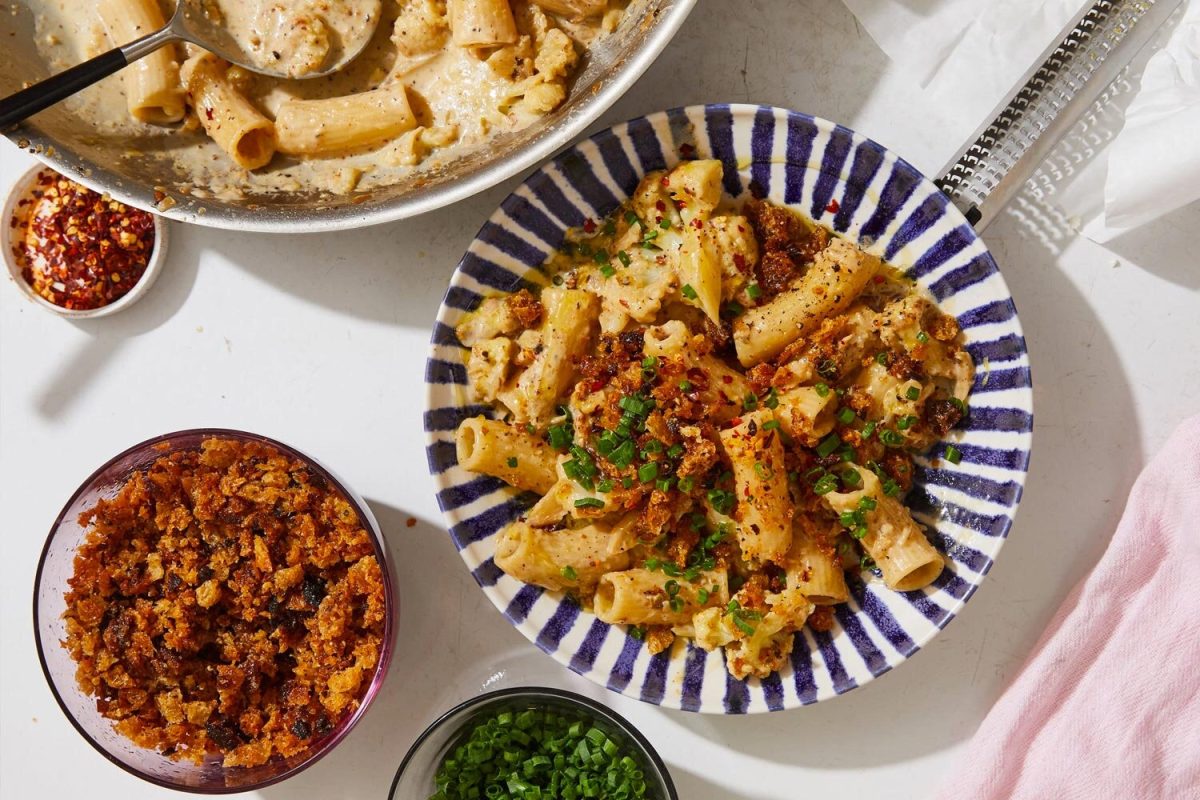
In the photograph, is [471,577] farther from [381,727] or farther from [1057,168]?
[1057,168]

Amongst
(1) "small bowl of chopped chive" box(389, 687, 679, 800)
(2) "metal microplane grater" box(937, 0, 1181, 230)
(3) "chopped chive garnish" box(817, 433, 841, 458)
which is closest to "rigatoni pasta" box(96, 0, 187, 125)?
(1) "small bowl of chopped chive" box(389, 687, 679, 800)

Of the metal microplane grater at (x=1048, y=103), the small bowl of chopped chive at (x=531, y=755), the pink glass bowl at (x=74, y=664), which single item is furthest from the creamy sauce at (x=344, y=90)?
the small bowl of chopped chive at (x=531, y=755)

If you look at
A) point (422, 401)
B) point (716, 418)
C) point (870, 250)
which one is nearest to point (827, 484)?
point (716, 418)

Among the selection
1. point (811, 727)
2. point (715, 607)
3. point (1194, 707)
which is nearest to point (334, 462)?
point (715, 607)

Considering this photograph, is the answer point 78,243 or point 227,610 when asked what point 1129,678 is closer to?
point 227,610

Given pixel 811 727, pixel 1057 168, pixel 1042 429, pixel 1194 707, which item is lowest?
pixel 1194 707

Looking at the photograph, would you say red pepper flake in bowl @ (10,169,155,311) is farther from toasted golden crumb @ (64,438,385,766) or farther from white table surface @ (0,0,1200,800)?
toasted golden crumb @ (64,438,385,766)

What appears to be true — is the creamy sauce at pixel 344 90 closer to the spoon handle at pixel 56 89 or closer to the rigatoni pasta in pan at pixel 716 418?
the spoon handle at pixel 56 89
